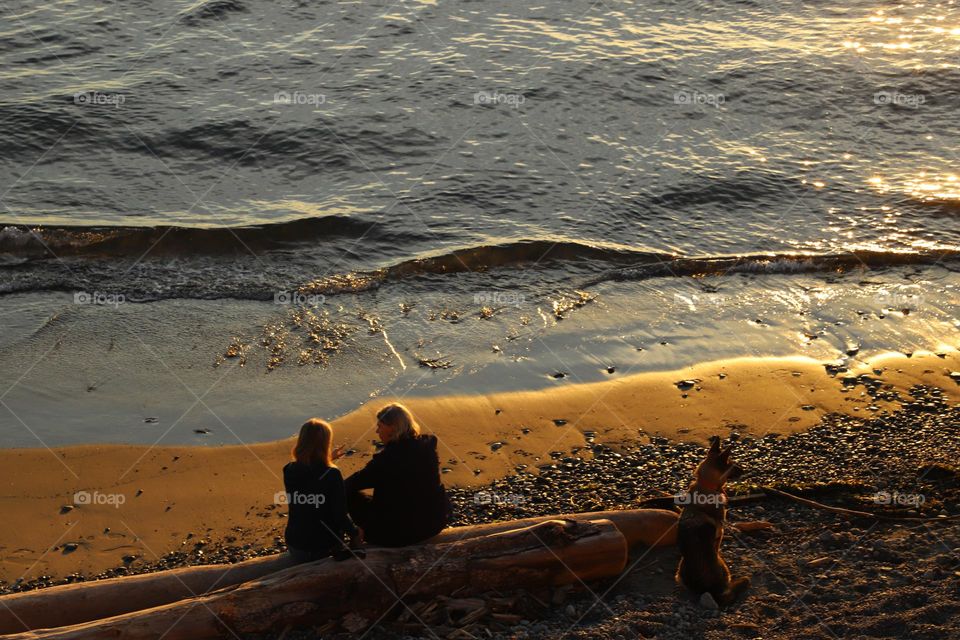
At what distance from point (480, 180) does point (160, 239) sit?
17.7 feet

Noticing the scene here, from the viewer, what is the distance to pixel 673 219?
15625 mm

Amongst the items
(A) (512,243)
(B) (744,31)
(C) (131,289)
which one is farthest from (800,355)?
(B) (744,31)

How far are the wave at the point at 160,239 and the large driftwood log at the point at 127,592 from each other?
27.4 feet

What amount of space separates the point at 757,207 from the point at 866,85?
7390 mm

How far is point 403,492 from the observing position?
6.47 m

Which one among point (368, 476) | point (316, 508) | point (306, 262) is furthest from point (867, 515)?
point (306, 262)

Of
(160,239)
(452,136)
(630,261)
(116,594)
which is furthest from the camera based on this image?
(452,136)

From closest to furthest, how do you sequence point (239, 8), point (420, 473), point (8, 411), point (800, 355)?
point (420, 473) → point (8, 411) → point (800, 355) → point (239, 8)

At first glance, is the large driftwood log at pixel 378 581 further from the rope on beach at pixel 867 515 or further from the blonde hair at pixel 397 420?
the rope on beach at pixel 867 515

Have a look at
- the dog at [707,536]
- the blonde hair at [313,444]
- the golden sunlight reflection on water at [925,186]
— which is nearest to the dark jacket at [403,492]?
the blonde hair at [313,444]

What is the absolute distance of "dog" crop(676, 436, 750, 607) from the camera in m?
6.48

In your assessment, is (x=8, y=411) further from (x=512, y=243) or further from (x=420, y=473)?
(x=512, y=243)

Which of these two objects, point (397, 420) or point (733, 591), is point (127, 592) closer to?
point (397, 420)

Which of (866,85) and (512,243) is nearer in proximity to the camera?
(512,243)
